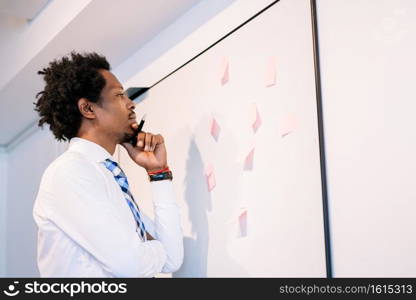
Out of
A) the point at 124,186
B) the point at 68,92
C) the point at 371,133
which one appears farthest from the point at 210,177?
the point at 371,133

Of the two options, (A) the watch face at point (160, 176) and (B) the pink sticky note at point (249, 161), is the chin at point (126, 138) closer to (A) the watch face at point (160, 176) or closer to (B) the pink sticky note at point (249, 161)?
(A) the watch face at point (160, 176)

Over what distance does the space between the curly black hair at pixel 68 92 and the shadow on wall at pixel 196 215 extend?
506 millimetres

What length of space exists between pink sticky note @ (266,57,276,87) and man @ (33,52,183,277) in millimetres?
460

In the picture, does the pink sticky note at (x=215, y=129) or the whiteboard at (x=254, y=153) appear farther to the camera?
the pink sticky note at (x=215, y=129)

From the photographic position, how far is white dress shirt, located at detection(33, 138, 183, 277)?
5.56 ft

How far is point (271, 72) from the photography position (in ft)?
6.47

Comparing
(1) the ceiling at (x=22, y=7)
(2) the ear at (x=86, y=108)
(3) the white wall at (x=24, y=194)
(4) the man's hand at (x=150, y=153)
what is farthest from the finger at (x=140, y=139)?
(3) the white wall at (x=24, y=194)

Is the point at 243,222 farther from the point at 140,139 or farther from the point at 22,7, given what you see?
the point at 22,7

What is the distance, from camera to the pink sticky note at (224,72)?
2.19 metres

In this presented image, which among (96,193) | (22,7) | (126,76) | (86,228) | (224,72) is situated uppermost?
(22,7)

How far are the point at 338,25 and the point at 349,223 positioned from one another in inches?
22.3

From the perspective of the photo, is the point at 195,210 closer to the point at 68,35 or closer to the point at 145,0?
the point at 145,0

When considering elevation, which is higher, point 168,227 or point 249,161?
point 249,161

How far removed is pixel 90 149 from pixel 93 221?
0.99 feet
